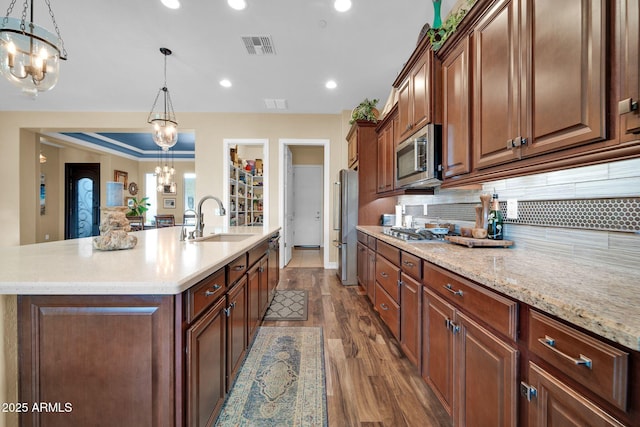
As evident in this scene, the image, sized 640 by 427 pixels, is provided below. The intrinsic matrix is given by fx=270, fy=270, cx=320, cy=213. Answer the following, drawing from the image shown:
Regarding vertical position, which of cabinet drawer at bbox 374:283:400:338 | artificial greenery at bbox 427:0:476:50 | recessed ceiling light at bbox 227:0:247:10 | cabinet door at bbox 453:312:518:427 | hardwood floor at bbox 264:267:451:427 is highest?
recessed ceiling light at bbox 227:0:247:10

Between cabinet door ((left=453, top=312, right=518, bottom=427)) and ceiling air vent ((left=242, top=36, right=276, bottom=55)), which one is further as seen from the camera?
ceiling air vent ((left=242, top=36, right=276, bottom=55))

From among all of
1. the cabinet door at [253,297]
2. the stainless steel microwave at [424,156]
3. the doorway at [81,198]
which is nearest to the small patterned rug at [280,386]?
the cabinet door at [253,297]

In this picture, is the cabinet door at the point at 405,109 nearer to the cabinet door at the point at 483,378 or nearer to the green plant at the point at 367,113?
the green plant at the point at 367,113

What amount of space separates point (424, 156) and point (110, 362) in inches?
84.9

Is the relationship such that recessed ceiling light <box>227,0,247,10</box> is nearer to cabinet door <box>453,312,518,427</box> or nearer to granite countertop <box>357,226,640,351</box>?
granite countertop <box>357,226,640,351</box>

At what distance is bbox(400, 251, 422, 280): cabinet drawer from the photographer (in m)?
1.68

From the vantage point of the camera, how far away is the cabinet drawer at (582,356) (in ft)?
1.90

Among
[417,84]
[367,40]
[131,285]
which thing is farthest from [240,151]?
[131,285]

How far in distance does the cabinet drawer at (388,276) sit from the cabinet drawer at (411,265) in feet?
0.45

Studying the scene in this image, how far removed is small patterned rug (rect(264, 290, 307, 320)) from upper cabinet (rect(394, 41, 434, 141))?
208 cm

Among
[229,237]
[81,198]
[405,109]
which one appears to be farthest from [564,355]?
[81,198]

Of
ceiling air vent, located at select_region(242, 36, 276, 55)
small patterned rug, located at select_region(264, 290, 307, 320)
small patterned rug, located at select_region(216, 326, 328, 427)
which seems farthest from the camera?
ceiling air vent, located at select_region(242, 36, 276, 55)

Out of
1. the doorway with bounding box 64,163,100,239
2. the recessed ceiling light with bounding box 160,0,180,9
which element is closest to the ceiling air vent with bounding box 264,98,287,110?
the recessed ceiling light with bounding box 160,0,180,9

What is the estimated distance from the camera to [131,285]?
3.01ft
